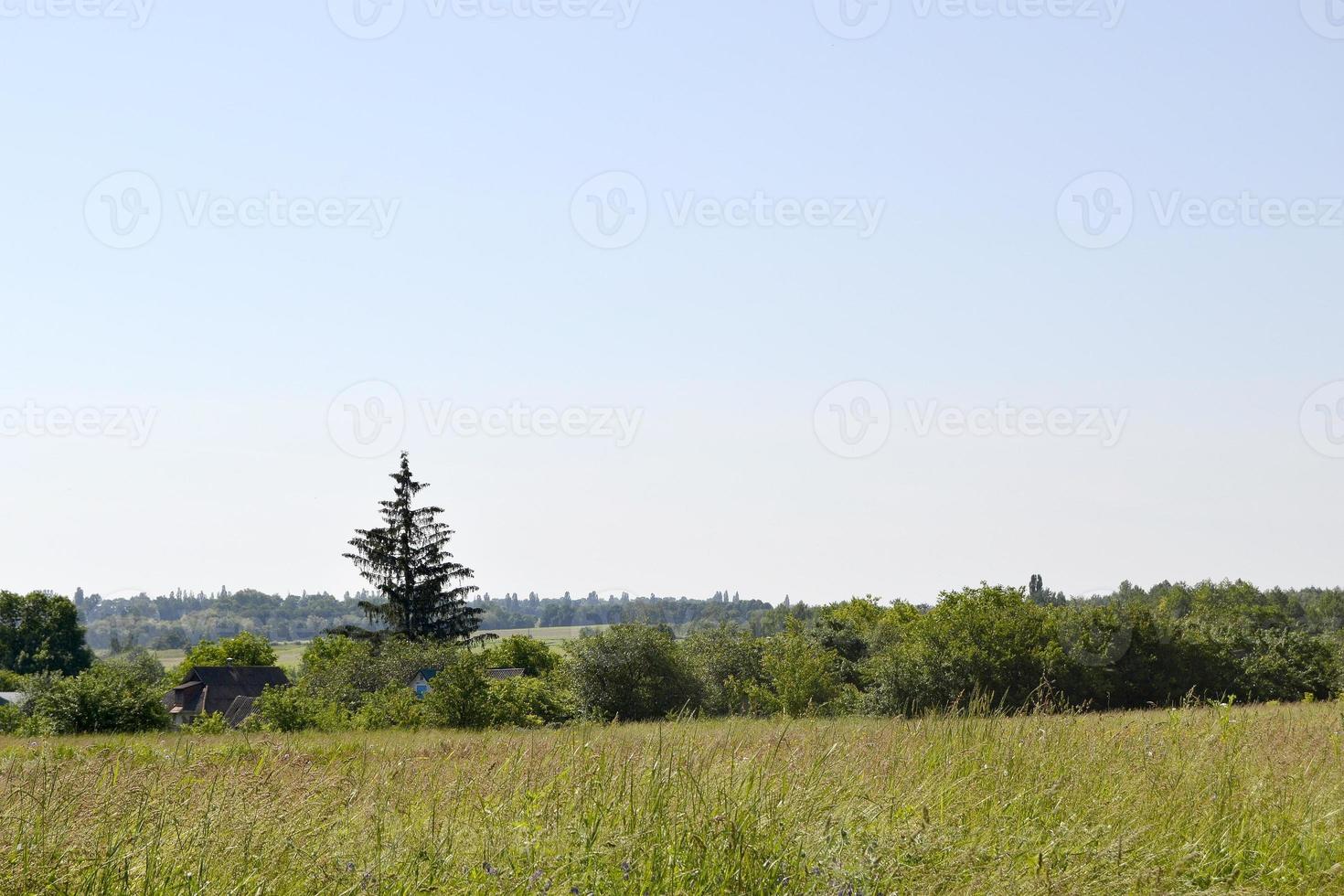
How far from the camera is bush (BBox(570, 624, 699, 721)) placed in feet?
134

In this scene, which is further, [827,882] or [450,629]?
[450,629]

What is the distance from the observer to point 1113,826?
→ 699cm

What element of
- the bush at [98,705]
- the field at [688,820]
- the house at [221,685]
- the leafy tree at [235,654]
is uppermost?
the field at [688,820]

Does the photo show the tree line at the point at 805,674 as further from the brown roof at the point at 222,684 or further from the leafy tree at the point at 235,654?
the leafy tree at the point at 235,654

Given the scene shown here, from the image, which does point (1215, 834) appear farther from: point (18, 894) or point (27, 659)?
point (27, 659)

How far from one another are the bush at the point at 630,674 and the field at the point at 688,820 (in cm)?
3239

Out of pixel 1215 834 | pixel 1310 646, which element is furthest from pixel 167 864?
pixel 1310 646

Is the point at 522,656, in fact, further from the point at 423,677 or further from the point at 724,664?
the point at 724,664

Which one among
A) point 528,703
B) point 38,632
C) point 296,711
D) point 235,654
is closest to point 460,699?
point 528,703

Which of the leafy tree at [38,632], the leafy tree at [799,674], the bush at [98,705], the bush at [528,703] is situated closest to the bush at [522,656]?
the leafy tree at [799,674]

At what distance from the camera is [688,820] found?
6.12 metres

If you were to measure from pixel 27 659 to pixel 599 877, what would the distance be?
4534 inches

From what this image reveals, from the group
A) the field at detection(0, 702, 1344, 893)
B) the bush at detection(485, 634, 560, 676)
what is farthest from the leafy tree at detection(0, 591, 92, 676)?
the field at detection(0, 702, 1344, 893)

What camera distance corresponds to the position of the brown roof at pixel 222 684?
80875mm
